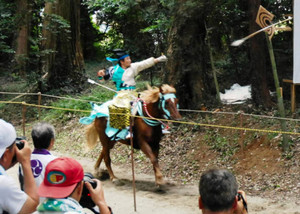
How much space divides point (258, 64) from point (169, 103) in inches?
136

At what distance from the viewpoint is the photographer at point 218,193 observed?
7.46 ft

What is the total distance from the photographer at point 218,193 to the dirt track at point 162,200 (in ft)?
13.4

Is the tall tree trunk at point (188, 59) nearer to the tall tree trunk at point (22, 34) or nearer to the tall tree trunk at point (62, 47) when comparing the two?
the tall tree trunk at point (62, 47)

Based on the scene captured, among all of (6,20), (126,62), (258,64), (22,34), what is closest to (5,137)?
(126,62)

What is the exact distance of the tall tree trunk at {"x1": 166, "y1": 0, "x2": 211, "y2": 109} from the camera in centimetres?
1047

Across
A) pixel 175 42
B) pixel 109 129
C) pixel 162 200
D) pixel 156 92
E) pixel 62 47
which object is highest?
pixel 62 47

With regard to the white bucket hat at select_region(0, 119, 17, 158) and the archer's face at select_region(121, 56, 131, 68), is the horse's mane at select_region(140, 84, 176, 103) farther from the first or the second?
the white bucket hat at select_region(0, 119, 17, 158)

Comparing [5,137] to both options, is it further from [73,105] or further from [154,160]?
[73,105]

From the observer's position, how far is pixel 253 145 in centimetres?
838

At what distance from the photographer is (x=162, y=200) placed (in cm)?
702

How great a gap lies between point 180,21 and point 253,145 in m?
4.00

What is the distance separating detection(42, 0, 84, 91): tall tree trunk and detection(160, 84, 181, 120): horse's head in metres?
8.35

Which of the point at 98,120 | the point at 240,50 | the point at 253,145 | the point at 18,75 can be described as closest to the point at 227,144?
the point at 253,145

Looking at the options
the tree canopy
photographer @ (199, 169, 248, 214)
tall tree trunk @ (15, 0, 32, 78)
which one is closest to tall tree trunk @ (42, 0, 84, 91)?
the tree canopy
